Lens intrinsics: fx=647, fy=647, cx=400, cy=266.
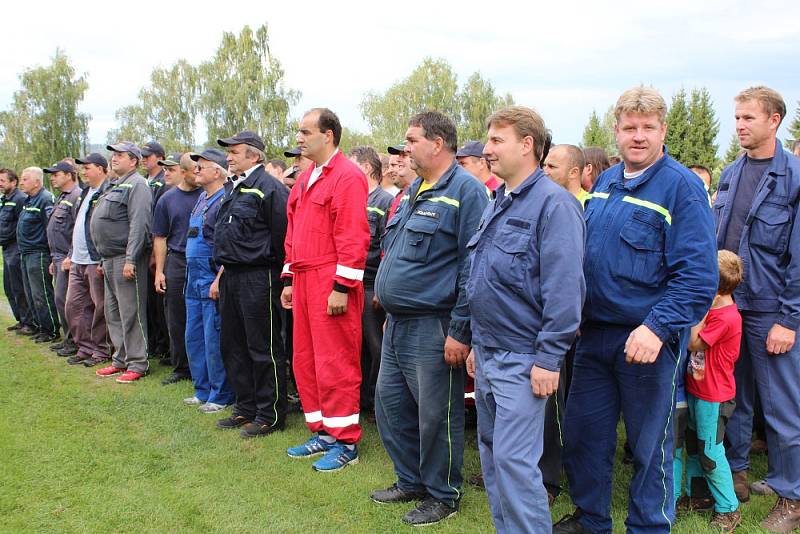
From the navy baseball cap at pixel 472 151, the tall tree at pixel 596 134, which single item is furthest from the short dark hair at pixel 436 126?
the tall tree at pixel 596 134

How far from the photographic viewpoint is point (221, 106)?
46781 millimetres

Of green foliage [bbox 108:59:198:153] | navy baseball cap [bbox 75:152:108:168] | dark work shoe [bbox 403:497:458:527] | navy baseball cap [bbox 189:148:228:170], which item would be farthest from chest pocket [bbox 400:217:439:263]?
green foliage [bbox 108:59:198:153]

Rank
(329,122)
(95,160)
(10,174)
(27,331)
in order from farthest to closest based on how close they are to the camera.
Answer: (27,331) < (10,174) < (95,160) < (329,122)

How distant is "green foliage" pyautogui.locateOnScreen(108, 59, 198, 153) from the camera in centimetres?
4991

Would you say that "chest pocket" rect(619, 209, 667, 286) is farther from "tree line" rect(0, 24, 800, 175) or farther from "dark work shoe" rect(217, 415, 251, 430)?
"tree line" rect(0, 24, 800, 175)

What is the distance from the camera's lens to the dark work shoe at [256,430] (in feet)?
18.0

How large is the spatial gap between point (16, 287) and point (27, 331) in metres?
0.72

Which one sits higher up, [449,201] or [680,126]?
[680,126]

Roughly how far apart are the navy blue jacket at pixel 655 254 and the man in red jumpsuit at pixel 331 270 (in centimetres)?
193

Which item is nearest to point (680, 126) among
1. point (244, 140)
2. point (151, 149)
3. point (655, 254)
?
point (151, 149)

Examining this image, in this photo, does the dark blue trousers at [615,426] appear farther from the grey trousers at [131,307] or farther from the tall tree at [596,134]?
the tall tree at [596,134]

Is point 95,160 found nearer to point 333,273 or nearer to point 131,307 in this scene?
point 131,307

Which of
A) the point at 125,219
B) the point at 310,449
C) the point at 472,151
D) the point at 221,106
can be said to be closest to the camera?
the point at 310,449

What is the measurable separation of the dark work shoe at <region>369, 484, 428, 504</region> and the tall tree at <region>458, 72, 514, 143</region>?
4509cm
